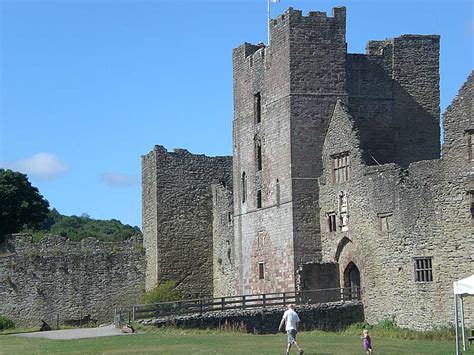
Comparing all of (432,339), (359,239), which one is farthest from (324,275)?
(432,339)

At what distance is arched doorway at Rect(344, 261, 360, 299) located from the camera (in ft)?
168

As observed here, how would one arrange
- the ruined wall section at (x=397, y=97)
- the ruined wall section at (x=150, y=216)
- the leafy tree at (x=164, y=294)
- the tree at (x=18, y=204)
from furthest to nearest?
the tree at (x=18, y=204), the ruined wall section at (x=150, y=216), the leafy tree at (x=164, y=294), the ruined wall section at (x=397, y=97)

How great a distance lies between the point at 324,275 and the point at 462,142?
33.1ft

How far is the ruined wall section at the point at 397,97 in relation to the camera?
54.2 metres

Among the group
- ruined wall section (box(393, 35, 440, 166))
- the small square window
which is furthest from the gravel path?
ruined wall section (box(393, 35, 440, 166))

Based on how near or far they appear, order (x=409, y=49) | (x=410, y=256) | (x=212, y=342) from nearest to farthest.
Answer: (x=212, y=342), (x=410, y=256), (x=409, y=49)

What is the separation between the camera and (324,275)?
5209cm

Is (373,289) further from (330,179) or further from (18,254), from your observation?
(18,254)

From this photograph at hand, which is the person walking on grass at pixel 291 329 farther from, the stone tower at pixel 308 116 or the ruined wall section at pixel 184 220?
the ruined wall section at pixel 184 220

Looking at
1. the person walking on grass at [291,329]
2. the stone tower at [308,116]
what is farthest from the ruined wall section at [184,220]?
the person walking on grass at [291,329]

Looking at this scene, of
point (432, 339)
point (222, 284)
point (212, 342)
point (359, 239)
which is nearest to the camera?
point (212, 342)

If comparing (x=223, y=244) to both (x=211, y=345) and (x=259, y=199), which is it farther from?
(x=211, y=345)

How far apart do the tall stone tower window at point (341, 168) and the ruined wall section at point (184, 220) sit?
13.6 metres

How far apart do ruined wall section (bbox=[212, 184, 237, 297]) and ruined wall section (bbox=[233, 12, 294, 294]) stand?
1.64m
